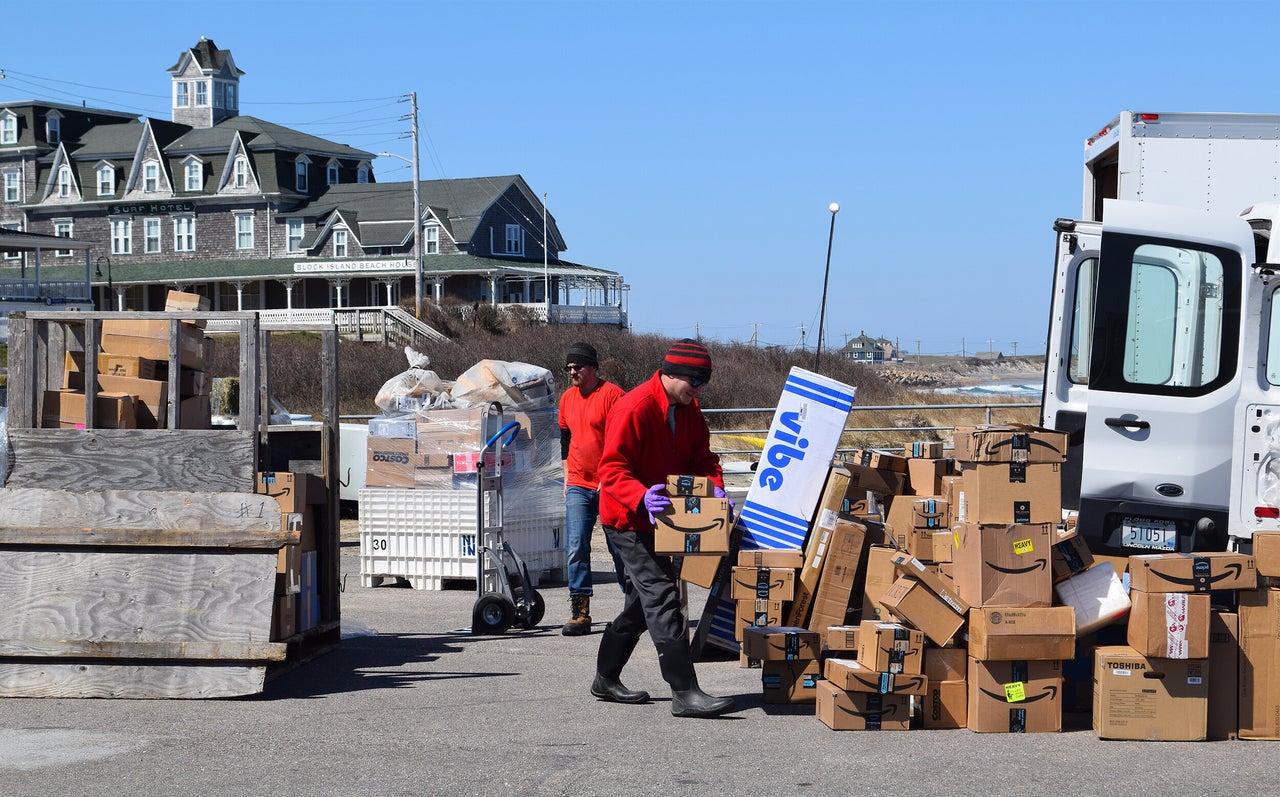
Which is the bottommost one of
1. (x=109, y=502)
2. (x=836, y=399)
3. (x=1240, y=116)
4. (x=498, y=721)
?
(x=498, y=721)

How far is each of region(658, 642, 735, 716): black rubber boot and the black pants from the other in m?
0.05

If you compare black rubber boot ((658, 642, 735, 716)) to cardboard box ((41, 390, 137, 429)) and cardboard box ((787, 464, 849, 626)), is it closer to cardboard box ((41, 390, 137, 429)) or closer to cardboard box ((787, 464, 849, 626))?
cardboard box ((787, 464, 849, 626))

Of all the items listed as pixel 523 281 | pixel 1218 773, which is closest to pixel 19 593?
pixel 1218 773

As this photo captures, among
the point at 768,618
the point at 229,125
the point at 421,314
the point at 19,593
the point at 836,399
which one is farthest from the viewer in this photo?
the point at 229,125

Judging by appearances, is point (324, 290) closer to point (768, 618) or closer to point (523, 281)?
point (523, 281)

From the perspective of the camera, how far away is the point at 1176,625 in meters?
6.67

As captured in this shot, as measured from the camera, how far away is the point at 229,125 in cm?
6750

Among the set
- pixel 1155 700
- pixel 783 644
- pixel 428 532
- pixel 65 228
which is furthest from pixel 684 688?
pixel 65 228

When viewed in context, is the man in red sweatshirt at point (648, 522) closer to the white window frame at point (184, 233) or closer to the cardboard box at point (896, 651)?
the cardboard box at point (896, 651)

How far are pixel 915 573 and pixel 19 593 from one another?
4858mm

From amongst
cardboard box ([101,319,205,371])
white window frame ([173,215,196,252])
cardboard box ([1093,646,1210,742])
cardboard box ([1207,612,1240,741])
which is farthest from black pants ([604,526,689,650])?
white window frame ([173,215,196,252])

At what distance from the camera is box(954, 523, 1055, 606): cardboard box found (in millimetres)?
6906

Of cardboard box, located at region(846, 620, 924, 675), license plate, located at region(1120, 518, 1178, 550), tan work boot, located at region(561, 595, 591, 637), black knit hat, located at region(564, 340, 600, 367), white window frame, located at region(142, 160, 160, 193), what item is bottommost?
tan work boot, located at region(561, 595, 591, 637)

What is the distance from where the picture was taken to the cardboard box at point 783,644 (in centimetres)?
736
